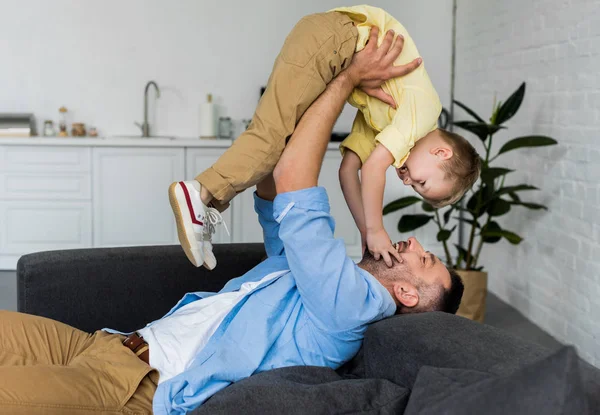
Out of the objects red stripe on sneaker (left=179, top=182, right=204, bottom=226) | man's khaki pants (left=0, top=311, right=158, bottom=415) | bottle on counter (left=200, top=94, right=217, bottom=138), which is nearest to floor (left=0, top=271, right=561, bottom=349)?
bottle on counter (left=200, top=94, right=217, bottom=138)

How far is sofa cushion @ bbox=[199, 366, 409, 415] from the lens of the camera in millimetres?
1509

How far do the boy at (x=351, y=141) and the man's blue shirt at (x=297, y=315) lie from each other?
0.69 ft

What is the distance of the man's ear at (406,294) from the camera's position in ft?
6.48

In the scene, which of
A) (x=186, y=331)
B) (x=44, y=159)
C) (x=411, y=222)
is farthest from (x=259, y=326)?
(x=44, y=159)

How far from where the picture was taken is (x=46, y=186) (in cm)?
555

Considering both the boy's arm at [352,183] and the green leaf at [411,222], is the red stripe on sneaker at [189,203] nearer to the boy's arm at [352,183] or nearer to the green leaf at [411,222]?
the boy's arm at [352,183]

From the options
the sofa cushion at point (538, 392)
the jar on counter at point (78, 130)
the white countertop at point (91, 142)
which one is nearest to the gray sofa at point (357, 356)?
the sofa cushion at point (538, 392)

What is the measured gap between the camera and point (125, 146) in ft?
18.1

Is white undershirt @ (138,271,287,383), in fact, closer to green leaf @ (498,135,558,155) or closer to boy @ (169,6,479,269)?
→ boy @ (169,6,479,269)

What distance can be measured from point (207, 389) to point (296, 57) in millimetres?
918

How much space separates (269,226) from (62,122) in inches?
160

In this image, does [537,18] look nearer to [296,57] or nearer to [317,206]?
[296,57]

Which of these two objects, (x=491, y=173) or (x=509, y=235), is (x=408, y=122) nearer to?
(x=491, y=173)

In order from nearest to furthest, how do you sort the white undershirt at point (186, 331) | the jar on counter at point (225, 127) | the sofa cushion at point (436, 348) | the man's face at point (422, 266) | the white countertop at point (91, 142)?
the sofa cushion at point (436, 348) → the white undershirt at point (186, 331) → the man's face at point (422, 266) → the white countertop at point (91, 142) → the jar on counter at point (225, 127)
